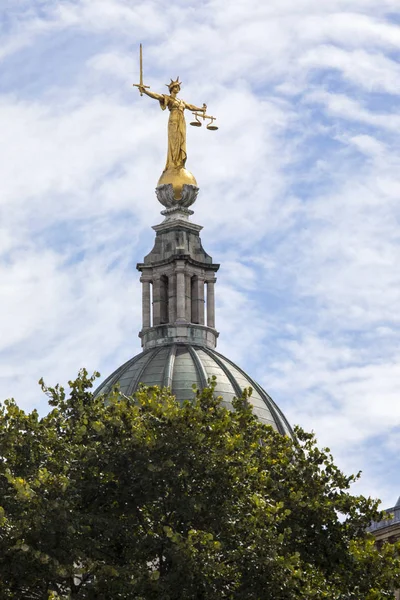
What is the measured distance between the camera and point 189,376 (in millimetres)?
120875

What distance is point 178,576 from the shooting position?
68.6m

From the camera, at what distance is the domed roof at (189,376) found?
392 ft

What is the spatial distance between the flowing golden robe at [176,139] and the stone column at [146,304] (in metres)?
8.85

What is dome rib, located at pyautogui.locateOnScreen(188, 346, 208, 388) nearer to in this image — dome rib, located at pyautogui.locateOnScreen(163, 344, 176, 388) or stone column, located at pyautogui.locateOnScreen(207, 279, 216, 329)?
dome rib, located at pyautogui.locateOnScreen(163, 344, 176, 388)

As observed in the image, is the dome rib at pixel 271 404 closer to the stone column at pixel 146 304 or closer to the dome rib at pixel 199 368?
the dome rib at pixel 199 368

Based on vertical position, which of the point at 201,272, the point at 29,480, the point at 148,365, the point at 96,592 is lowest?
the point at 96,592

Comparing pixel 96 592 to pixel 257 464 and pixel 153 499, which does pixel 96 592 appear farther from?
pixel 257 464

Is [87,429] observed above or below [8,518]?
above

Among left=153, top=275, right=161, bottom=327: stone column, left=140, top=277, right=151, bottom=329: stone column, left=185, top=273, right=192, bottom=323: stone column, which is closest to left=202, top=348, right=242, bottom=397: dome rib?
left=185, top=273, right=192, bottom=323: stone column

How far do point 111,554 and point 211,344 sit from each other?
58885 mm

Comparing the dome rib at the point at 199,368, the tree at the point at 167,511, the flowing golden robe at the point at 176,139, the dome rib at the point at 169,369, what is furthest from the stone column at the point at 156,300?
the tree at the point at 167,511

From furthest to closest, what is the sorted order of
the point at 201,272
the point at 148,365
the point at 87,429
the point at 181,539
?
1. the point at 201,272
2. the point at 148,365
3. the point at 87,429
4. the point at 181,539

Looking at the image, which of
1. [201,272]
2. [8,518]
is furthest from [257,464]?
[201,272]

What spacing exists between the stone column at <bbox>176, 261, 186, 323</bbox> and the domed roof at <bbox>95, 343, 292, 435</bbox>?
3.20 metres
